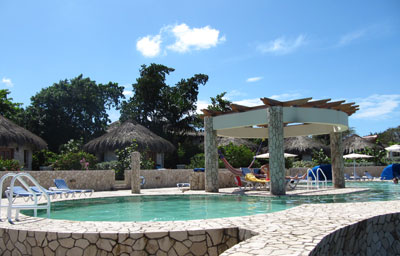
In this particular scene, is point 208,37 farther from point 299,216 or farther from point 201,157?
point 201,157

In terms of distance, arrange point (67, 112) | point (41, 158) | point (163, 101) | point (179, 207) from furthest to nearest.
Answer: point (67, 112), point (163, 101), point (41, 158), point (179, 207)

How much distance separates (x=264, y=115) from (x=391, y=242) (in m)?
6.81

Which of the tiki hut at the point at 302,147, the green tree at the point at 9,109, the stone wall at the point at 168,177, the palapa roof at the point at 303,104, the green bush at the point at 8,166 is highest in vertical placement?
the green tree at the point at 9,109

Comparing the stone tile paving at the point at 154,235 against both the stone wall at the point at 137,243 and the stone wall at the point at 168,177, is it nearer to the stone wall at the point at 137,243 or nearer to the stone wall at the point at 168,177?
the stone wall at the point at 137,243

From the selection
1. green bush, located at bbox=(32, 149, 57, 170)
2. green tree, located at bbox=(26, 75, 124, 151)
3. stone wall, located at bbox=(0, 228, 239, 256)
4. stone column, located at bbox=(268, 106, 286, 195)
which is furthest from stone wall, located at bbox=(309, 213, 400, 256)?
green tree, located at bbox=(26, 75, 124, 151)

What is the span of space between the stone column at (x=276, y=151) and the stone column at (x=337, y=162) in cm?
441

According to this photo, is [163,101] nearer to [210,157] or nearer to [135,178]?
[135,178]

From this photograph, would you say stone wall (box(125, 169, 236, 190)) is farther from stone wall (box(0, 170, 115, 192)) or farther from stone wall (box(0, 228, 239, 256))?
stone wall (box(0, 228, 239, 256))

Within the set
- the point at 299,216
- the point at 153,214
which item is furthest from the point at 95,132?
the point at 299,216

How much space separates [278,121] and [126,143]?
1564 cm

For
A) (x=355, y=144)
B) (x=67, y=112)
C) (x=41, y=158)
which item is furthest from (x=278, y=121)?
(x=67, y=112)

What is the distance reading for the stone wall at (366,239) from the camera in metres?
4.91

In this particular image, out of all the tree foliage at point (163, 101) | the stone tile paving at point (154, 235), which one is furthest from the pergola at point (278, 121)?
the tree foliage at point (163, 101)

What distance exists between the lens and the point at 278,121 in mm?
12883
